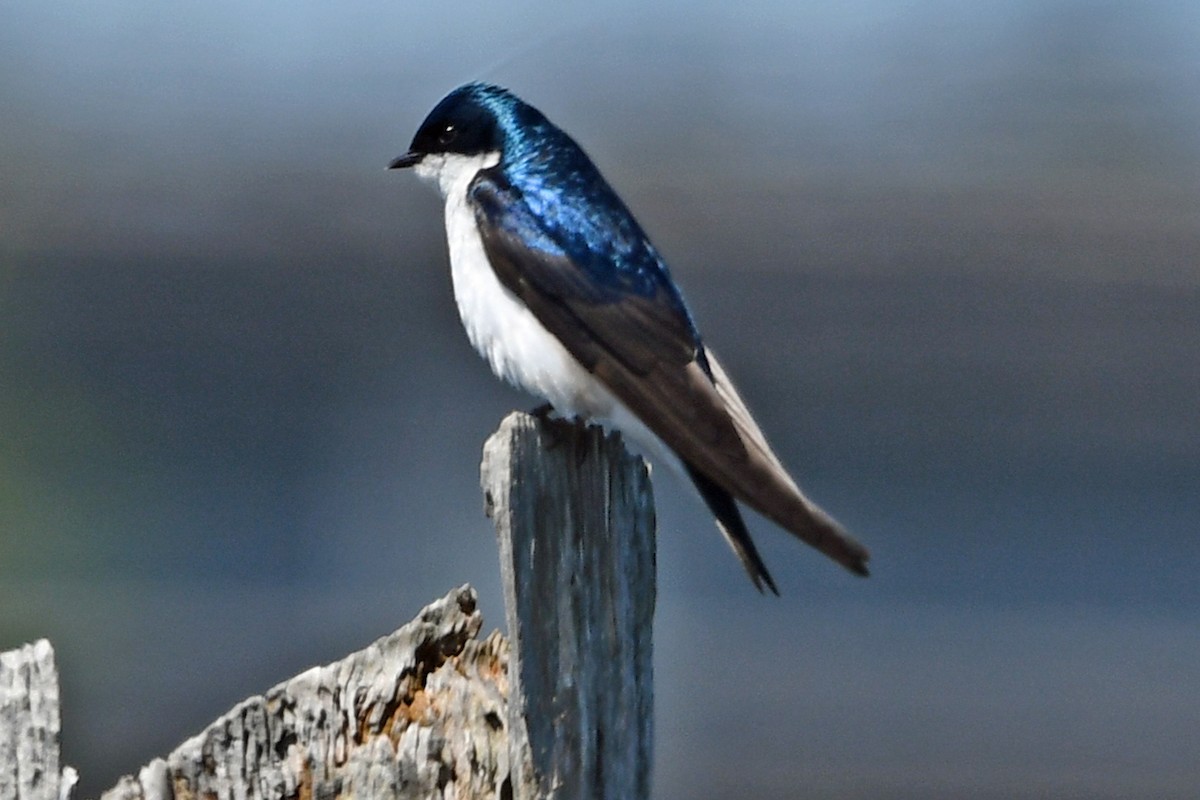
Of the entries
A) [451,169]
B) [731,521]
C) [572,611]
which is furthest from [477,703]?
[451,169]

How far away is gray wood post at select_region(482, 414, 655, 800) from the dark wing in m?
0.40

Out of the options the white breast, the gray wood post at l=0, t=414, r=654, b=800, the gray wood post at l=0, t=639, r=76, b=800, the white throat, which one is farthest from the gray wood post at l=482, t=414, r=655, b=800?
the white throat

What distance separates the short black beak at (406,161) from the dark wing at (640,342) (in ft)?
0.48

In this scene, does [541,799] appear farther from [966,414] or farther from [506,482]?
[966,414]

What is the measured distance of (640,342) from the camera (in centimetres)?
228

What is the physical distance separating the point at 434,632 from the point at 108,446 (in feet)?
13.0

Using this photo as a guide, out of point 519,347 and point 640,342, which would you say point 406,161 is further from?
point 640,342

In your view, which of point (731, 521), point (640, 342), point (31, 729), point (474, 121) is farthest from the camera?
point (474, 121)

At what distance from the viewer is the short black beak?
262 cm

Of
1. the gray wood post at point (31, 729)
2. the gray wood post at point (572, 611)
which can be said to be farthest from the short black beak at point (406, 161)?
the gray wood post at point (31, 729)

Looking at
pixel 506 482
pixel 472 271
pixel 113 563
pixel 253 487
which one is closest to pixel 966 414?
pixel 253 487

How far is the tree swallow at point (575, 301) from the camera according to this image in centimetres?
216

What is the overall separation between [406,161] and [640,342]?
1.73ft

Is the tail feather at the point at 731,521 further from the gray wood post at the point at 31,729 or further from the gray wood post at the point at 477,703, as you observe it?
the gray wood post at the point at 31,729
